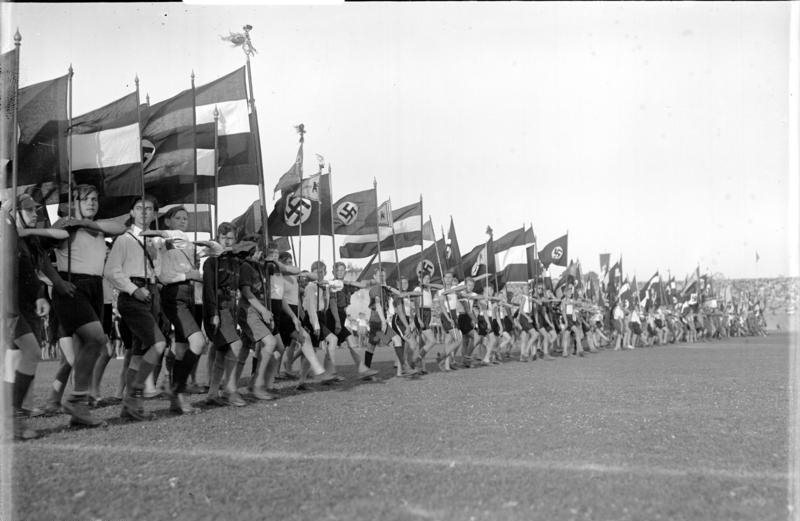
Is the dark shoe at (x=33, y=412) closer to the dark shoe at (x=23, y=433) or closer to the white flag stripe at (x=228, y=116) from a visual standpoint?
the dark shoe at (x=23, y=433)

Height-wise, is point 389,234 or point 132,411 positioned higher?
point 389,234

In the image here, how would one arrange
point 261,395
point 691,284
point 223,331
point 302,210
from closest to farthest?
point 223,331 → point 261,395 → point 302,210 → point 691,284

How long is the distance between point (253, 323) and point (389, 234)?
8.91 meters

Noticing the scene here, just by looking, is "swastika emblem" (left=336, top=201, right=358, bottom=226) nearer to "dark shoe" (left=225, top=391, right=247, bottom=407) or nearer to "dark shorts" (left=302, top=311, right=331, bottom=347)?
"dark shorts" (left=302, top=311, right=331, bottom=347)

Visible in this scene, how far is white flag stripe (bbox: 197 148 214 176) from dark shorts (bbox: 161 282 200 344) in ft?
10.7

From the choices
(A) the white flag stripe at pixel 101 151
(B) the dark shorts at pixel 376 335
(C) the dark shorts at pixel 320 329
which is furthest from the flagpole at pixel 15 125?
(B) the dark shorts at pixel 376 335

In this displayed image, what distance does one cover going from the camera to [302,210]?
1337 centimetres

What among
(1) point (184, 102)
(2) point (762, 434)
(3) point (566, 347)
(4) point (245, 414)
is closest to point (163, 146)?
(1) point (184, 102)

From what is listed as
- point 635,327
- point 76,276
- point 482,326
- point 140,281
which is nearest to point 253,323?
point 140,281

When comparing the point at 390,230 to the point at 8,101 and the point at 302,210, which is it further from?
the point at 8,101

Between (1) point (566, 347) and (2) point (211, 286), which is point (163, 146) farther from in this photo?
(1) point (566, 347)

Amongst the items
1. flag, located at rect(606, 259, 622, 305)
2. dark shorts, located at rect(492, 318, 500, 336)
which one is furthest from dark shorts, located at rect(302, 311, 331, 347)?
flag, located at rect(606, 259, 622, 305)

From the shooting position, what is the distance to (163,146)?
1000 centimetres

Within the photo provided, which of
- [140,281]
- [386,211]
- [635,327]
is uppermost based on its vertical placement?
[386,211]
